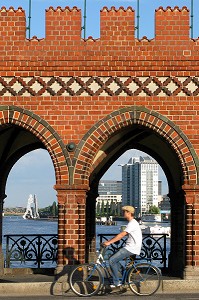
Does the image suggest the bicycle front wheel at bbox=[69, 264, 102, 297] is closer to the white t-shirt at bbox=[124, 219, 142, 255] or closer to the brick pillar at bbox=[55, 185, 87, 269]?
the white t-shirt at bbox=[124, 219, 142, 255]

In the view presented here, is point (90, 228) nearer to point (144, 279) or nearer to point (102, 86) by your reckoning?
point (102, 86)

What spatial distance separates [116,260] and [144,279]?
734 mm

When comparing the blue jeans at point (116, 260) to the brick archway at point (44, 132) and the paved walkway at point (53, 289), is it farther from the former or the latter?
the brick archway at point (44, 132)

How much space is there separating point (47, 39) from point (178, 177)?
551 centimetres

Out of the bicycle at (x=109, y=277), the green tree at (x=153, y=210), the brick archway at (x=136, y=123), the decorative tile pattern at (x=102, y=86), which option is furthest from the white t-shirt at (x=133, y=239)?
the green tree at (x=153, y=210)

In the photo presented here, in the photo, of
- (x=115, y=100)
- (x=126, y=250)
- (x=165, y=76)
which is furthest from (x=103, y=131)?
(x=126, y=250)

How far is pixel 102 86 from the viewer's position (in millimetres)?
15961

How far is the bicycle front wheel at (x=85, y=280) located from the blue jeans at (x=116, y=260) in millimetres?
266

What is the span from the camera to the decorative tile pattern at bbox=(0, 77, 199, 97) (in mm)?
15922

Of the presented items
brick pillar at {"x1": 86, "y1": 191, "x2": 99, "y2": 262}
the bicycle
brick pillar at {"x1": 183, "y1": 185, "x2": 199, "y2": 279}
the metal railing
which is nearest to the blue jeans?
the bicycle

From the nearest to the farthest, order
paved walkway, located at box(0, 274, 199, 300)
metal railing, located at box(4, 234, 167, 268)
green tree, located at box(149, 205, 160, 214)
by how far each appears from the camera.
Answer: paved walkway, located at box(0, 274, 199, 300), metal railing, located at box(4, 234, 167, 268), green tree, located at box(149, 205, 160, 214)

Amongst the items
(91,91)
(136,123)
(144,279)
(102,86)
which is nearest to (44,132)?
(91,91)

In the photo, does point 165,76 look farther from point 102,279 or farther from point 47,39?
point 102,279

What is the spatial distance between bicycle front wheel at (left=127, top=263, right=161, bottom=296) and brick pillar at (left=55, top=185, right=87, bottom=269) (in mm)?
2442
